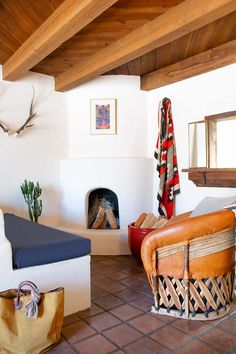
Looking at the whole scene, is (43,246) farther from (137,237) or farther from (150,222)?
(150,222)

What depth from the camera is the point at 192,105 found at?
3.72 meters

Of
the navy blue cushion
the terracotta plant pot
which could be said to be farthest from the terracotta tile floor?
the terracotta plant pot

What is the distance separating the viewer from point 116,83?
13.9ft

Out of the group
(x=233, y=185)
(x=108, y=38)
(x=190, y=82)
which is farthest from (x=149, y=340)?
(x=190, y=82)

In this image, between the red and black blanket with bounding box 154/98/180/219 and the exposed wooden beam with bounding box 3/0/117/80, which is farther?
the red and black blanket with bounding box 154/98/180/219

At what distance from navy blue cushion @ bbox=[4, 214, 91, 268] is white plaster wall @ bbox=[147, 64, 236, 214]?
1790 millimetres

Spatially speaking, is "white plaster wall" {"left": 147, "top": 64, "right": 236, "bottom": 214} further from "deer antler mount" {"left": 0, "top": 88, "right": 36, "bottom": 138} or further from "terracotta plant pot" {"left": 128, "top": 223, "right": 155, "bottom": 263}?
"deer antler mount" {"left": 0, "top": 88, "right": 36, "bottom": 138}

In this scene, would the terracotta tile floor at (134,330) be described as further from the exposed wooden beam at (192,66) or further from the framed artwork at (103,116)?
the exposed wooden beam at (192,66)

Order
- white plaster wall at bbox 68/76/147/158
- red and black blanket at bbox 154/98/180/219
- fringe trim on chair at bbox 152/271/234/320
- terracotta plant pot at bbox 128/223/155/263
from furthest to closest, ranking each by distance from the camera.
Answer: white plaster wall at bbox 68/76/147/158
red and black blanket at bbox 154/98/180/219
terracotta plant pot at bbox 128/223/155/263
fringe trim on chair at bbox 152/271/234/320

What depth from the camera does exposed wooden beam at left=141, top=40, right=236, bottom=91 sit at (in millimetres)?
3207

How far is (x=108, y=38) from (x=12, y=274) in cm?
237

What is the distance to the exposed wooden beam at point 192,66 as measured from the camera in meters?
3.21

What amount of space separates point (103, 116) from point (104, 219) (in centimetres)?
147

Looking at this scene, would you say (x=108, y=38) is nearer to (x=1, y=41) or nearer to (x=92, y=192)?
(x=1, y=41)
